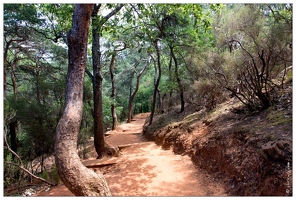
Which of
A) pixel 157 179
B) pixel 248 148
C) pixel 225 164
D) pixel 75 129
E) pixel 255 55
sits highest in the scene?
pixel 255 55

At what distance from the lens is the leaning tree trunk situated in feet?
9.08

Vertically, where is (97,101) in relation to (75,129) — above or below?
above

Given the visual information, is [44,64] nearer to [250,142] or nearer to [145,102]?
[250,142]

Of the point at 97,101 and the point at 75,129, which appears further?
the point at 97,101

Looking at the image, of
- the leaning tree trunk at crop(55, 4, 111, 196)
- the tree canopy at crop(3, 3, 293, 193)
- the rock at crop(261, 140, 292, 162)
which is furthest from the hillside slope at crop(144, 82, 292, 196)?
the leaning tree trunk at crop(55, 4, 111, 196)

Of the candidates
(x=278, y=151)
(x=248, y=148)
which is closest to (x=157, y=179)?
(x=248, y=148)

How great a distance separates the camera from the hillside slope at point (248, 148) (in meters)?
2.90

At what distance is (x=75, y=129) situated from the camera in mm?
3078

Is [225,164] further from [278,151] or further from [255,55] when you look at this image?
[255,55]

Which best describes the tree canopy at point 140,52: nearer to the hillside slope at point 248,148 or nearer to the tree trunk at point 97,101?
the tree trunk at point 97,101

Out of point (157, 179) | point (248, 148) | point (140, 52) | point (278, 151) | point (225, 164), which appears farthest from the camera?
point (140, 52)

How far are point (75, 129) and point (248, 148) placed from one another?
3.01 m

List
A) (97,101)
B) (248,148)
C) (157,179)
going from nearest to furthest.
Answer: (248,148)
(157,179)
(97,101)

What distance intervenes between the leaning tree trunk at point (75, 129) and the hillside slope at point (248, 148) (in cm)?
221
